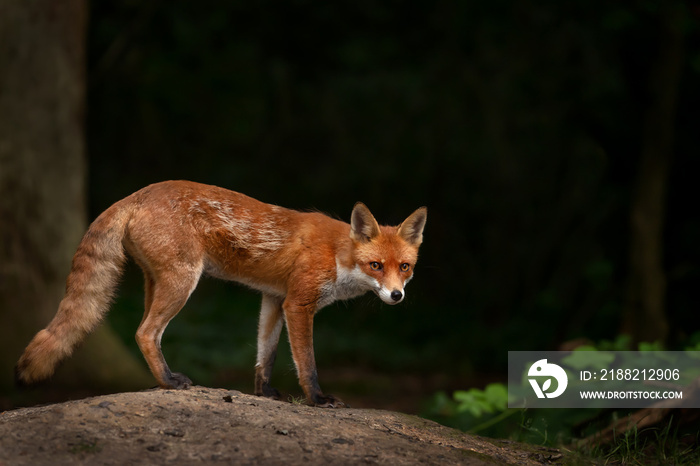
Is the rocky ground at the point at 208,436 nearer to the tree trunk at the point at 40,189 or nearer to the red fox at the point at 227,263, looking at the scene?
the red fox at the point at 227,263

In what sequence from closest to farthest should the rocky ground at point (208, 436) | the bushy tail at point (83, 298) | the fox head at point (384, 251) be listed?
the rocky ground at point (208, 436)
the bushy tail at point (83, 298)
the fox head at point (384, 251)

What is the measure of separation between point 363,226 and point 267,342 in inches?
44.5

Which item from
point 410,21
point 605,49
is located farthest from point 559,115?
point 410,21

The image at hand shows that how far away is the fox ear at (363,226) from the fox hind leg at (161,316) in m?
1.18

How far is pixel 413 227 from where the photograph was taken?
5.31 metres

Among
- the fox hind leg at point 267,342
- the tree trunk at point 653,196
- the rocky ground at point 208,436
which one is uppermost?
the tree trunk at point 653,196

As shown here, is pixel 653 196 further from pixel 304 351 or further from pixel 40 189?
pixel 40 189

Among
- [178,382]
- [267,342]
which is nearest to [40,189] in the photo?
[267,342]

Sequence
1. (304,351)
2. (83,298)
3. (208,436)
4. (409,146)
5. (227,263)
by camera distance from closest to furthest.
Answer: (208,436) → (83,298) → (304,351) → (227,263) → (409,146)

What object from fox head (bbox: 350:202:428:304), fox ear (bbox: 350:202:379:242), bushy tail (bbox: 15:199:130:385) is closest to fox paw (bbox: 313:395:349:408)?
fox head (bbox: 350:202:428:304)

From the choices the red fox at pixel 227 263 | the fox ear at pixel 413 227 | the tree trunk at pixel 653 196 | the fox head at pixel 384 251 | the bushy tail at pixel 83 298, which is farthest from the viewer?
the tree trunk at pixel 653 196

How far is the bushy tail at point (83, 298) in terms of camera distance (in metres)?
4.32

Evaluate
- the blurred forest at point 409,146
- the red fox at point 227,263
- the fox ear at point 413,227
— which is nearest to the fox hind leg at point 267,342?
the red fox at point 227,263

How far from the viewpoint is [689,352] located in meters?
5.62
